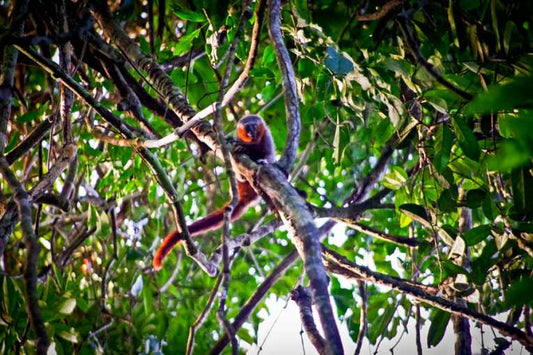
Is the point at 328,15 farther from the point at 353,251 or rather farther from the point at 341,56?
the point at 353,251

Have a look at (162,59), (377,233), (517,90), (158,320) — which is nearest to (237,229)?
(158,320)

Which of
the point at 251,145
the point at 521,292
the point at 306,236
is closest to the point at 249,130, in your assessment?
the point at 251,145

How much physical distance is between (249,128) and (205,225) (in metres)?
1.06

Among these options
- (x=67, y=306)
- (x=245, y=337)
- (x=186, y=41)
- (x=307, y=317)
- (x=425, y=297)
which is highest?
(x=186, y=41)

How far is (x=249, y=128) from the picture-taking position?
4.38 m

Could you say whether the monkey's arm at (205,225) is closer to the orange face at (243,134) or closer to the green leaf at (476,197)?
the orange face at (243,134)

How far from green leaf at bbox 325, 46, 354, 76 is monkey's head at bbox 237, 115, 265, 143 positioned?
2.41 m

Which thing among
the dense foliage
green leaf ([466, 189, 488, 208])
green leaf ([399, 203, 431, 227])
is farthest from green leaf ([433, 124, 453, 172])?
green leaf ([399, 203, 431, 227])

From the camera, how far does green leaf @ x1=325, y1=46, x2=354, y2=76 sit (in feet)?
6.24

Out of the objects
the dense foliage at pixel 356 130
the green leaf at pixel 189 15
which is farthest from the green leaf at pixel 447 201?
the green leaf at pixel 189 15

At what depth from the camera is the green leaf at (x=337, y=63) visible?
6.24 feet

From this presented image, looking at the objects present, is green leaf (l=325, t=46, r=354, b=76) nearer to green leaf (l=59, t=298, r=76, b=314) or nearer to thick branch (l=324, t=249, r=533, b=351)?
thick branch (l=324, t=249, r=533, b=351)

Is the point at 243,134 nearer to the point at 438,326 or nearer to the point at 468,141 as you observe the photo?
the point at 438,326

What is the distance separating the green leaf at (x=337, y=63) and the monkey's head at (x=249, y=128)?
241 cm
